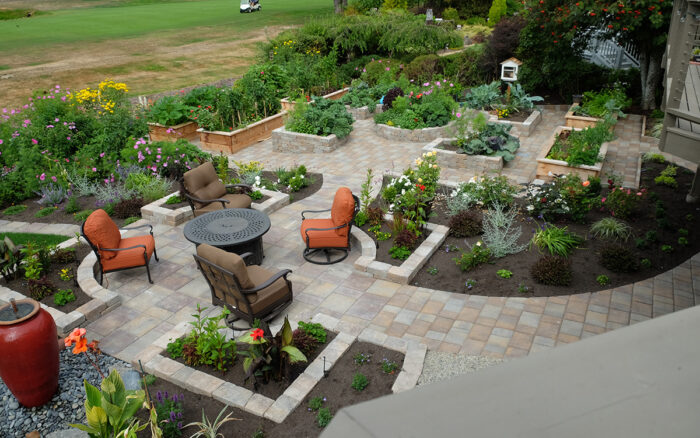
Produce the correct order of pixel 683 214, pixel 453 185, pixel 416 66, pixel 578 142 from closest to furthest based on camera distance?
pixel 683 214, pixel 453 185, pixel 578 142, pixel 416 66

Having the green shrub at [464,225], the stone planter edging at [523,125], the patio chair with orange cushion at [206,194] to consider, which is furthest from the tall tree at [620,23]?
the patio chair with orange cushion at [206,194]

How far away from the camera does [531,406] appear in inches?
31.7

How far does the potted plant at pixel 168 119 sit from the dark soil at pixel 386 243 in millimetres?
7365

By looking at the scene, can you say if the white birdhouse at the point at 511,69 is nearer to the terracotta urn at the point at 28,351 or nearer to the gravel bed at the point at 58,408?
the gravel bed at the point at 58,408

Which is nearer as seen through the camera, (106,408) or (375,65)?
(106,408)

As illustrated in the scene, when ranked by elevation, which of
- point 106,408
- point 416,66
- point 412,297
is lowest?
point 412,297

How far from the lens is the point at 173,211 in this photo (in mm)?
8734

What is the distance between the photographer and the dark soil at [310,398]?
443 centimetres

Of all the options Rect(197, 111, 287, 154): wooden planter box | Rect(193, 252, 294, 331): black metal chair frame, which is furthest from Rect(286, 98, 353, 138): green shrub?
Rect(193, 252, 294, 331): black metal chair frame

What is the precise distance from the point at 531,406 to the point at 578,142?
1084 centimetres

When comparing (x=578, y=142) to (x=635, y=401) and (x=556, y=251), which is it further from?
(x=635, y=401)

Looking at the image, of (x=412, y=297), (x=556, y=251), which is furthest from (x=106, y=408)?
(x=556, y=251)

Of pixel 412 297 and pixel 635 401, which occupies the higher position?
pixel 635 401

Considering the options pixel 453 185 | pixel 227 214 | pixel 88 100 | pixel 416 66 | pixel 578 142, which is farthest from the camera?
pixel 416 66
